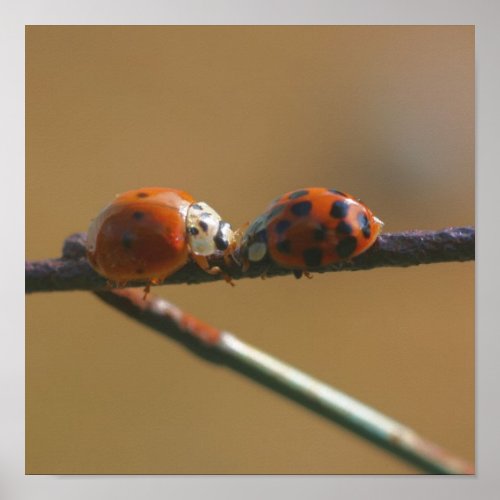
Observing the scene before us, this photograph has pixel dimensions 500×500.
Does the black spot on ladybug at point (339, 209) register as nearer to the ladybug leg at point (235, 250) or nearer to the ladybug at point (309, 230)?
the ladybug at point (309, 230)

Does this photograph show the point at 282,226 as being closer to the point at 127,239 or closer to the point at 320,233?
the point at 320,233

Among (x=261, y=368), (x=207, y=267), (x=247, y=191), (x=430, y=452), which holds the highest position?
(x=247, y=191)

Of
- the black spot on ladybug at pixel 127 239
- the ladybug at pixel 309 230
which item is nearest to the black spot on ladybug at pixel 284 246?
the ladybug at pixel 309 230

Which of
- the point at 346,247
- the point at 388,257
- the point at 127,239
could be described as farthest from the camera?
the point at 127,239

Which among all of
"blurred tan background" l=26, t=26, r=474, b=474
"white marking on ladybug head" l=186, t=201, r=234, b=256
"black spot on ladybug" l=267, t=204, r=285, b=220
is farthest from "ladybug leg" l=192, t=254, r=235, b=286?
"blurred tan background" l=26, t=26, r=474, b=474

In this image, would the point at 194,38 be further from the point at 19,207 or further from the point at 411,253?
the point at 411,253

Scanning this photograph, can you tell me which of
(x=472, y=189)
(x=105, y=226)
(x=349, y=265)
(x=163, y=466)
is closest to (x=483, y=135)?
(x=472, y=189)

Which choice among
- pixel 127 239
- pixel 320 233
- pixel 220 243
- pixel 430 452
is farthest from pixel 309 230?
pixel 430 452
